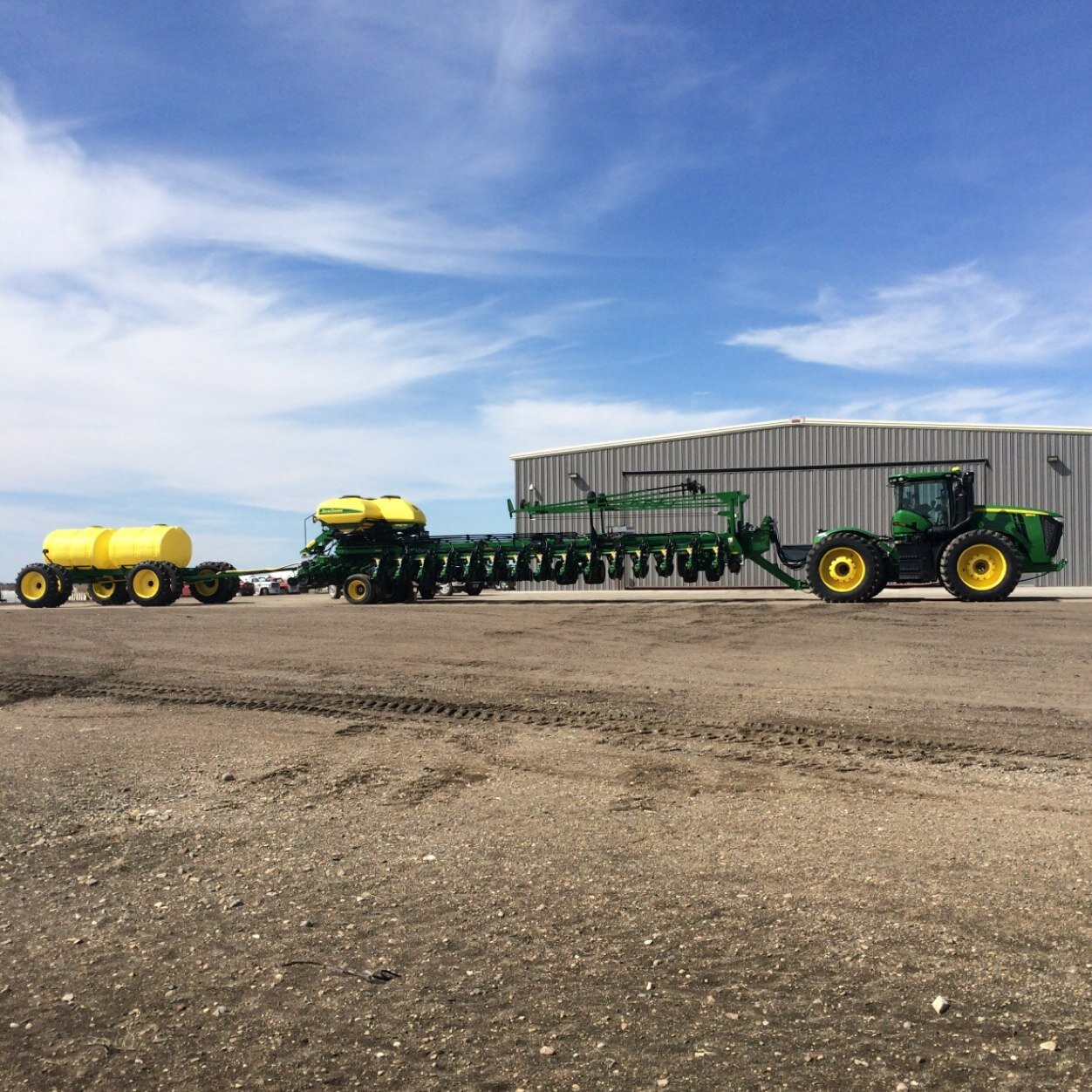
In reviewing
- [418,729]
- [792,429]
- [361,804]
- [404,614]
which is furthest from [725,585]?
[361,804]

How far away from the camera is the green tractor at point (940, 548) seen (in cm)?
1864

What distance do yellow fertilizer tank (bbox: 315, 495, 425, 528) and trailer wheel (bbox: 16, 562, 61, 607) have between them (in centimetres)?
730

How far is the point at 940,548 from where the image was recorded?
19281 mm

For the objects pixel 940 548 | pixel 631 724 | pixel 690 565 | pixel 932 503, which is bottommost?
pixel 631 724

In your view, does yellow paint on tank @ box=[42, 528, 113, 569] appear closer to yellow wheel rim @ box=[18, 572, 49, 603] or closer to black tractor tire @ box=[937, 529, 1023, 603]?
yellow wheel rim @ box=[18, 572, 49, 603]

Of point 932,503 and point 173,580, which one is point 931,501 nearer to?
point 932,503

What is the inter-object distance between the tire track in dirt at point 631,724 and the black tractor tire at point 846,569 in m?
11.1

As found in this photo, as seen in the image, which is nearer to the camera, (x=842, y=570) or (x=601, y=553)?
(x=842, y=570)

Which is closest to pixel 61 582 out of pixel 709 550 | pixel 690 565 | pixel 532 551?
pixel 532 551

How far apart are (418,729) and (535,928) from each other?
4481 millimetres

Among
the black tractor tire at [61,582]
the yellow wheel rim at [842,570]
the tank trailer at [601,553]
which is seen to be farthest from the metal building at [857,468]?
the black tractor tire at [61,582]

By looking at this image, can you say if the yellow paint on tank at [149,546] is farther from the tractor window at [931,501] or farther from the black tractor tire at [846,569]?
the tractor window at [931,501]

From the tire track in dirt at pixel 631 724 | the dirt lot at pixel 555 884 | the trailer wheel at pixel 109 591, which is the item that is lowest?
the dirt lot at pixel 555 884

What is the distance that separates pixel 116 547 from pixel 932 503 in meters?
20.5
